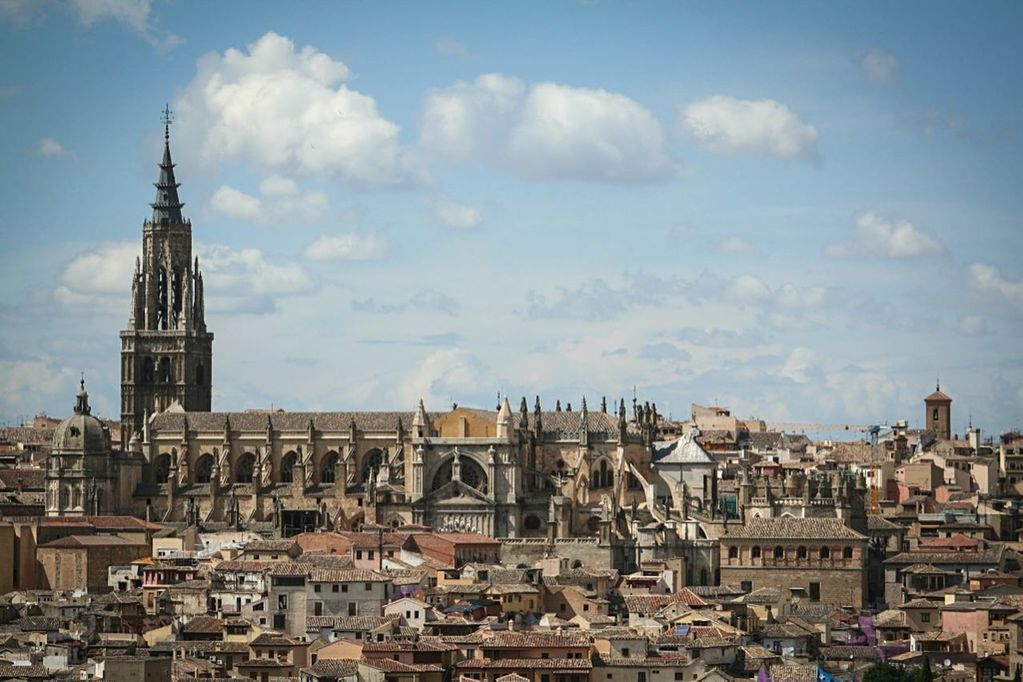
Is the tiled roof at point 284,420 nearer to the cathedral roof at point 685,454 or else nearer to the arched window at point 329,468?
the arched window at point 329,468

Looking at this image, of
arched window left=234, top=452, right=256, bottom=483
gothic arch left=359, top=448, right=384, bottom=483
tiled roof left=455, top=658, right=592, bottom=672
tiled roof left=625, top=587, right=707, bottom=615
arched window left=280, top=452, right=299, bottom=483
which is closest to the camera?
tiled roof left=455, top=658, right=592, bottom=672

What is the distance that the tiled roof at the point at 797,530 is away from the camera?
4028 inches

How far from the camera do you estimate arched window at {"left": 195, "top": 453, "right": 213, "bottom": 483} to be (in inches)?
5212

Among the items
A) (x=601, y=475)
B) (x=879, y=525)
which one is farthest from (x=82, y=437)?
(x=879, y=525)

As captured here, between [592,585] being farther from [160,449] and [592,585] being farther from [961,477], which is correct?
[961,477]

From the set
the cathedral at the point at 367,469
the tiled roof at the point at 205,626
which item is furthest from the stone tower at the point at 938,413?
the tiled roof at the point at 205,626

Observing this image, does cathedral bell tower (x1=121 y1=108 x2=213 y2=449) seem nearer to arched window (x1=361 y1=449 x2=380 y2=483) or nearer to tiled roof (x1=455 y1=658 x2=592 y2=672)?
arched window (x1=361 y1=449 x2=380 y2=483)

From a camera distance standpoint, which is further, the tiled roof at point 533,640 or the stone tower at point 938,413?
the stone tower at point 938,413

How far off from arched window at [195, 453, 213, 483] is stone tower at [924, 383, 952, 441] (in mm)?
61806

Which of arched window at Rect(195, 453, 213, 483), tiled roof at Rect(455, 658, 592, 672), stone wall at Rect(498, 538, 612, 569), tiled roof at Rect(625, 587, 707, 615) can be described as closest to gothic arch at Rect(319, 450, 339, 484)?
arched window at Rect(195, 453, 213, 483)

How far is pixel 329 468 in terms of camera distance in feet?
430

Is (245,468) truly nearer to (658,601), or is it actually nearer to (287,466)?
(287,466)

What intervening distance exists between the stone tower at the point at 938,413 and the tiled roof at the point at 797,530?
251ft

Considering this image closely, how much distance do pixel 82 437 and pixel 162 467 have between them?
5651 millimetres
